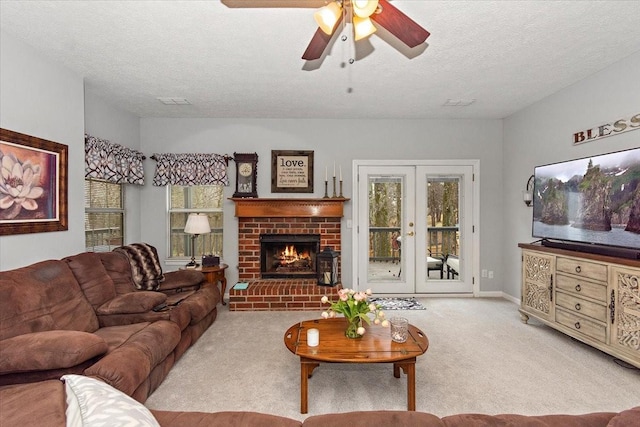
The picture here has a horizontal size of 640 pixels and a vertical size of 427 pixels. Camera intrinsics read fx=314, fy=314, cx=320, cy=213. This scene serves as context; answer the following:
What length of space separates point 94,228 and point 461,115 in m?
5.10

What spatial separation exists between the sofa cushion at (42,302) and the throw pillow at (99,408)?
Answer: 1.40m

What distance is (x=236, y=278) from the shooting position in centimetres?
470

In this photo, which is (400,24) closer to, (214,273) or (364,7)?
(364,7)

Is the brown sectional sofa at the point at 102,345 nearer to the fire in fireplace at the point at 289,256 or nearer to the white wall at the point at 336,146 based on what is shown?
the fire in fireplace at the point at 289,256

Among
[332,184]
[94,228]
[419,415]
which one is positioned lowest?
[419,415]

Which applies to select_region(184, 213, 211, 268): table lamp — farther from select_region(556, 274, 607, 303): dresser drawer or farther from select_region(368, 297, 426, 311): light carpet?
select_region(556, 274, 607, 303): dresser drawer

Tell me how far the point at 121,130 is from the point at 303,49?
2939 millimetres

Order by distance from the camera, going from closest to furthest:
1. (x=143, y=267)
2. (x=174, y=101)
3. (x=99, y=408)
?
(x=99, y=408) → (x=143, y=267) → (x=174, y=101)

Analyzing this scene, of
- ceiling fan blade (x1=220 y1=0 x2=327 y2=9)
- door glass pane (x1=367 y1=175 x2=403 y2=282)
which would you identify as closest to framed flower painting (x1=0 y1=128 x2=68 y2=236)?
ceiling fan blade (x1=220 y1=0 x2=327 y2=9)

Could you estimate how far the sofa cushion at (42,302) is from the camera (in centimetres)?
194

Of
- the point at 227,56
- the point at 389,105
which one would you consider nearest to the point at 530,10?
the point at 389,105

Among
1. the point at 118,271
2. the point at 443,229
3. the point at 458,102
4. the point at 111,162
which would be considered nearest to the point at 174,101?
the point at 111,162

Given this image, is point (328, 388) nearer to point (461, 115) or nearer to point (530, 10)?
point (530, 10)

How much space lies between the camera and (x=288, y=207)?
453 centimetres
